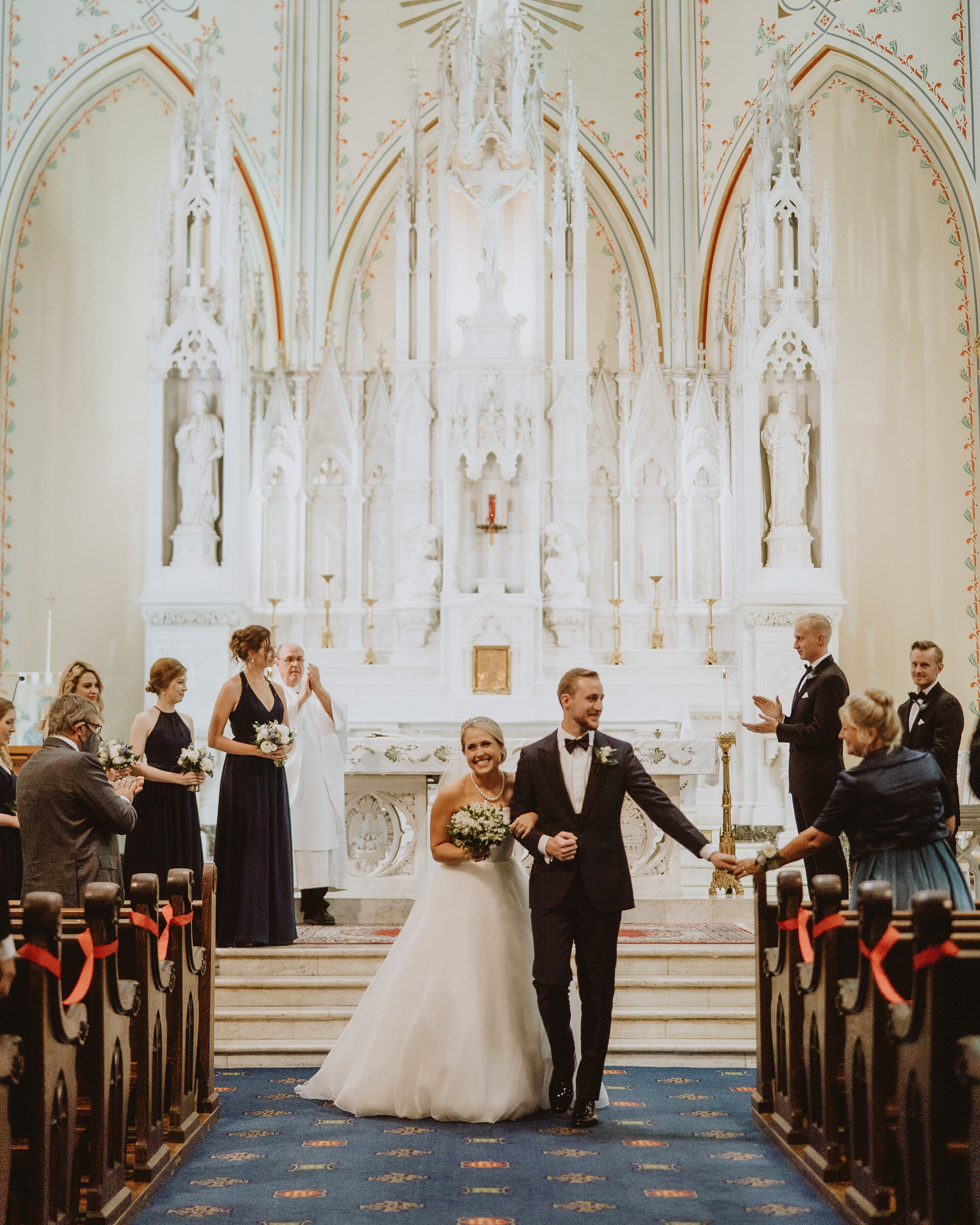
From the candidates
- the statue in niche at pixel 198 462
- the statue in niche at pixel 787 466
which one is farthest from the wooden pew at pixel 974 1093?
the statue in niche at pixel 198 462

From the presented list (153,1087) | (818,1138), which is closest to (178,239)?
(153,1087)

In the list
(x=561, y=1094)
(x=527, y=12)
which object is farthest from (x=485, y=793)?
(x=527, y=12)

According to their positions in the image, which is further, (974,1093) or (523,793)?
(523,793)

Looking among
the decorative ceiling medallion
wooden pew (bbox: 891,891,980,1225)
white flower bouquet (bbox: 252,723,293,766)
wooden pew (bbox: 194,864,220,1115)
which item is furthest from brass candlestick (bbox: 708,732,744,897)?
the decorative ceiling medallion

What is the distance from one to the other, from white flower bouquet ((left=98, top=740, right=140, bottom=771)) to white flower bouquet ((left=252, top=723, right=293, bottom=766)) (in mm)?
674

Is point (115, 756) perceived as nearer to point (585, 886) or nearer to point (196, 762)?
point (196, 762)

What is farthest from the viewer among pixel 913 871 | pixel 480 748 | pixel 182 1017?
pixel 480 748

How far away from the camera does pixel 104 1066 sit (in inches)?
144

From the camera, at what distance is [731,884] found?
8.22 metres

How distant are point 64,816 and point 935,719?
13.2 ft

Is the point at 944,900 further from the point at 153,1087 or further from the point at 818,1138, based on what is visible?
the point at 153,1087

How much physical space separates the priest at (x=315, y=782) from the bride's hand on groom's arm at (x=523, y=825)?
2543 mm

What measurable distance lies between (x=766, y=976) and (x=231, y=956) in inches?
108

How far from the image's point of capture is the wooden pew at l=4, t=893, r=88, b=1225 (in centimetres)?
320
